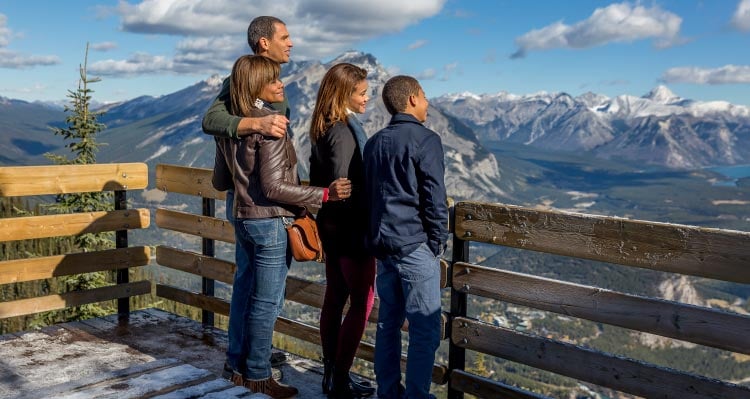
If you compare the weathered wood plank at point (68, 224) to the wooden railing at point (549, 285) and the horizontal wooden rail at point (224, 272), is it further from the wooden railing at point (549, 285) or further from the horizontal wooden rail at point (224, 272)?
the horizontal wooden rail at point (224, 272)

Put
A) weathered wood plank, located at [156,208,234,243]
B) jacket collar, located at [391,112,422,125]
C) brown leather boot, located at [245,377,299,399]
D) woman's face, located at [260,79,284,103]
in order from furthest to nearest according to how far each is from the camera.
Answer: weathered wood plank, located at [156,208,234,243], brown leather boot, located at [245,377,299,399], woman's face, located at [260,79,284,103], jacket collar, located at [391,112,422,125]

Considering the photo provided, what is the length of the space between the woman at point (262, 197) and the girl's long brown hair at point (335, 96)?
319 mm

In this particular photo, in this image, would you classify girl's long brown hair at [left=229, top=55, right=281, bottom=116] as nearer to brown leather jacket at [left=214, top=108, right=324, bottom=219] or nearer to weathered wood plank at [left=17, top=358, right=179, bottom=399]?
brown leather jacket at [left=214, top=108, right=324, bottom=219]

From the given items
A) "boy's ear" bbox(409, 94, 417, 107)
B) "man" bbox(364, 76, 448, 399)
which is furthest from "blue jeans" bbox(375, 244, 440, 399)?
"boy's ear" bbox(409, 94, 417, 107)

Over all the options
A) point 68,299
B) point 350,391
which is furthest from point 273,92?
point 68,299

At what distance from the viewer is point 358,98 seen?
199 inches

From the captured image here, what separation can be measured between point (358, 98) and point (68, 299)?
15.2 ft

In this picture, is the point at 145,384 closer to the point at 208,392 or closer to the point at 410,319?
the point at 208,392

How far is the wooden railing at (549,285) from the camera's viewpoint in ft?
13.8


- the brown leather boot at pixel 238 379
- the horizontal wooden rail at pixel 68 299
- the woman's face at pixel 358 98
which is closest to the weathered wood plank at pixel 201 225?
the horizontal wooden rail at pixel 68 299

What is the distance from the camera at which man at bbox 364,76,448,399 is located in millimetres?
4535

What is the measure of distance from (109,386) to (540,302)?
9.51 ft

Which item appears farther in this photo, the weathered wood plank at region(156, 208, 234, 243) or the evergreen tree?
the evergreen tree

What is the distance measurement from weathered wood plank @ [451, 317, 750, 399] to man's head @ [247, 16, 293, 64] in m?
2.57
